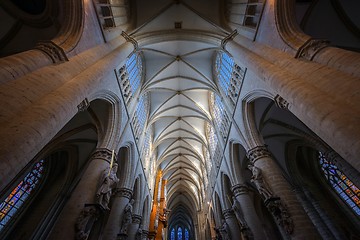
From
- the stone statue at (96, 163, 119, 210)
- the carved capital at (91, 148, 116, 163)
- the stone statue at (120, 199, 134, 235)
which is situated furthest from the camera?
the stone statue at (120, 199, 134, 235)

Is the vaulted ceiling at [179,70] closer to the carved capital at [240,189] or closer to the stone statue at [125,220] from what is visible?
the carved capital at [240,189]

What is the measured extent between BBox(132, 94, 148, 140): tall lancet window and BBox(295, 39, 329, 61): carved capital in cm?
1013

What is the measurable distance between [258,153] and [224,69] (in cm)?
666

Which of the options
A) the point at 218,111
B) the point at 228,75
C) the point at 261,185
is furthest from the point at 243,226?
the point at 228,75

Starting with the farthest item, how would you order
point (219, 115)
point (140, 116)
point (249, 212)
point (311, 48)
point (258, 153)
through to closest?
1. point (219, 115)
2. point (140, 116)
3. point (249, 212)
4. point (258, 153)
5. point (311, 48)

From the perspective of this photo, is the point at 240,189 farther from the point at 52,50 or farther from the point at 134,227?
the point at 52,50

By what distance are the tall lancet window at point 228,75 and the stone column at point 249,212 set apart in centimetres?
488

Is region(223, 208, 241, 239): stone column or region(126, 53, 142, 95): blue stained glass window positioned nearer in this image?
region(223, 208, 241, 239): stone column

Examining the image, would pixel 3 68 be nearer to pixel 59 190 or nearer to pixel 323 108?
Result: pixel 323 108

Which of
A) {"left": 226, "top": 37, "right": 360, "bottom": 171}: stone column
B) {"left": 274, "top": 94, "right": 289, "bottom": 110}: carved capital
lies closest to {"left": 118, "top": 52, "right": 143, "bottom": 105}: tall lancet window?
{"left": 226, "top": 37, "right": 360, "bottom": 171}: stone column

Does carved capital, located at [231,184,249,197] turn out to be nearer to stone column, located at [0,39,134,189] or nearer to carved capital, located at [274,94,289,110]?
carved capital, located at [274,94,289,110]

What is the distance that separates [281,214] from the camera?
20.4 ft

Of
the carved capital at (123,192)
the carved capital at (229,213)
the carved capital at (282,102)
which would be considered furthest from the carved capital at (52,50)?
the carved capital at (229,213)

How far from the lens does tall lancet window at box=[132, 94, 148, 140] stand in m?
13.6
